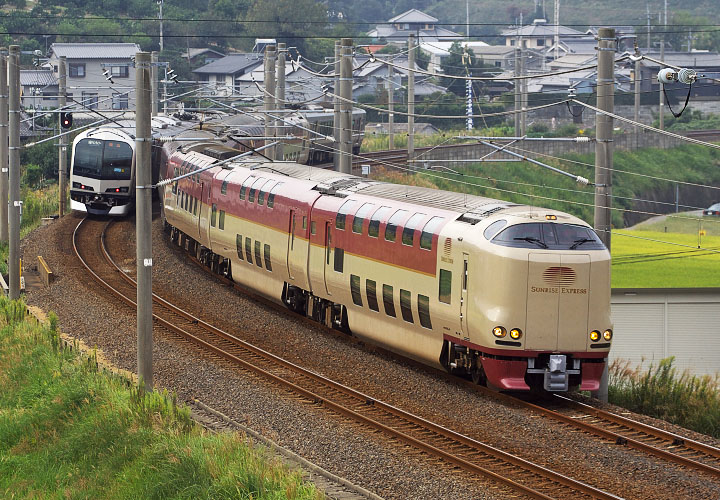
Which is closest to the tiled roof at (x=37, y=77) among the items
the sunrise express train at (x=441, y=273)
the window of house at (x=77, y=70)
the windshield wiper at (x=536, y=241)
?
the window of house at (x=77, y=70)

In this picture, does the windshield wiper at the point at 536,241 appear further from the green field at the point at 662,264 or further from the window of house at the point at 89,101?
the window of house at the point at 89,101

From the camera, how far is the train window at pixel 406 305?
21.5 metres

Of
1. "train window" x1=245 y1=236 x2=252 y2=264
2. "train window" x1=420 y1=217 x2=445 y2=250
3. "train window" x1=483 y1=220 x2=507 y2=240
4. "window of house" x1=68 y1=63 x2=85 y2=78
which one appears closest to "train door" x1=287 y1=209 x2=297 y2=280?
"train window" x1=245 y1=236 x2=252 y2=264

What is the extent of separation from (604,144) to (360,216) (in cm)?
556

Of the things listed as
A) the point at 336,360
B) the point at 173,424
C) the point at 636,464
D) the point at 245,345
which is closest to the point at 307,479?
the point at 173,424

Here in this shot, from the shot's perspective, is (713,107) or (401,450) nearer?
(401,450)

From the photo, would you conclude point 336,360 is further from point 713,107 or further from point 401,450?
point 713,107

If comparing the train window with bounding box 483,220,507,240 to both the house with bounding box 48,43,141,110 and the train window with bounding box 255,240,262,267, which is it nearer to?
the train window with bounding box 255,240,262,267

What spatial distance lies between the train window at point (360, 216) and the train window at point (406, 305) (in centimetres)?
228

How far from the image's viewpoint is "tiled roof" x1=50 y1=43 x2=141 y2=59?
310 ft

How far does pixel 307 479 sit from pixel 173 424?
316 cm

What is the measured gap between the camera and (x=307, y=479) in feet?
49.0

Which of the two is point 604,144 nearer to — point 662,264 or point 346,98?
point 346,98

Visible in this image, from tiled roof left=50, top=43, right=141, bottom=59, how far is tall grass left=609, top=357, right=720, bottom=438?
78.5 meters
